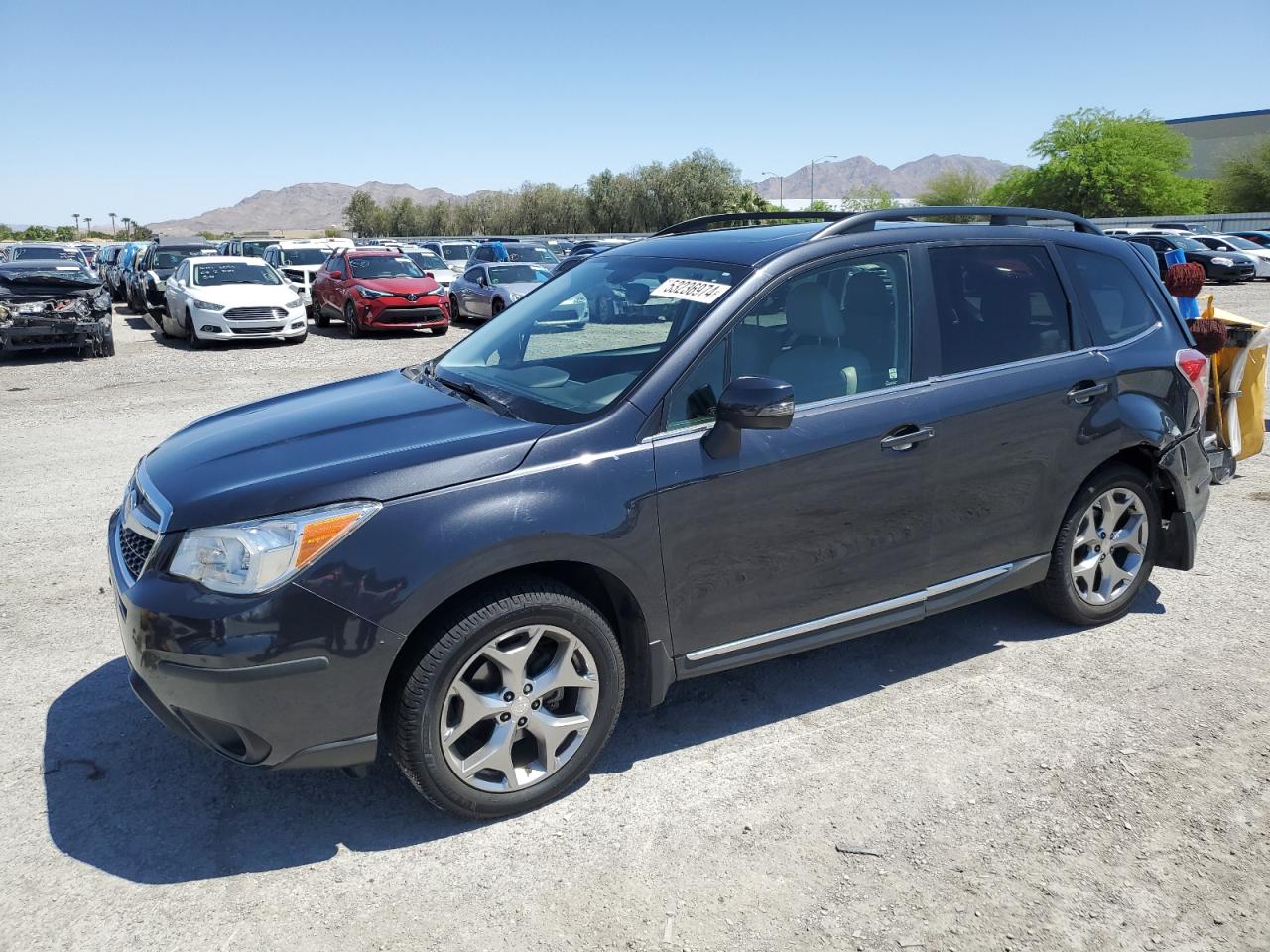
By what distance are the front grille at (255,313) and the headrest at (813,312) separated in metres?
15.7

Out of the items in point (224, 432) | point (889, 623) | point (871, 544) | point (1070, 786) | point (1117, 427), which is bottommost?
point (1070, 786)

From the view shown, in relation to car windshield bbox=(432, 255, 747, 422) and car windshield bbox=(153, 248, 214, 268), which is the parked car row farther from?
car windshield bbox=(432, 255, 747, 422)

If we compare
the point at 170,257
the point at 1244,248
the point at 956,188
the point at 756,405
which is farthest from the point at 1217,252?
the point at 956,188

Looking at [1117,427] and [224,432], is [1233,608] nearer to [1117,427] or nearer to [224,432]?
[1117,427]

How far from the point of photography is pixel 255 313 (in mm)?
17391

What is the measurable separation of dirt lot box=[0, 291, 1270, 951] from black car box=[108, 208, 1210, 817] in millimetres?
309

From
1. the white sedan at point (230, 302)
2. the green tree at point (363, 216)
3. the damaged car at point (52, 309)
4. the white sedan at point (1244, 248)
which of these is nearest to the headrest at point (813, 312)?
the damaged car at point (52, 309)

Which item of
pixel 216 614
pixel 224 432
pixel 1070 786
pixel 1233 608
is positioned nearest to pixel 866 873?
pixel 1070 786

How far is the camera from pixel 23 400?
1216 centimetres

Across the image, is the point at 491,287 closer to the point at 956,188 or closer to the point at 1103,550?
the point at 1103,550

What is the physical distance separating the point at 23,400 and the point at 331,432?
10.9m

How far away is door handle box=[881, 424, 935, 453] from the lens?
12.2 ft

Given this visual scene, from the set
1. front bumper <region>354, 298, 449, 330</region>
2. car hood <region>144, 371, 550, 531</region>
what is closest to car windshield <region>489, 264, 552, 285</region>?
front bumper <region>354, 298, 449, 330</region>

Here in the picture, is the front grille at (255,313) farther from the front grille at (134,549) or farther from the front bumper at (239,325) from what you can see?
the front grille at (134,549)
